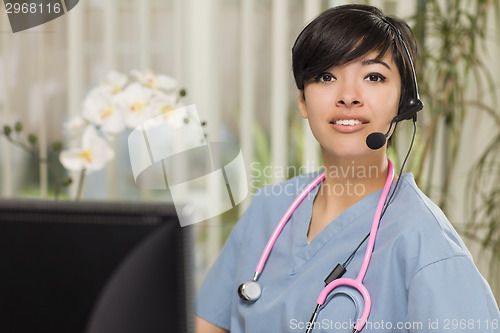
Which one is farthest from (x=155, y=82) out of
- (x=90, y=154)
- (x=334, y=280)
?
(x=334, y=280)

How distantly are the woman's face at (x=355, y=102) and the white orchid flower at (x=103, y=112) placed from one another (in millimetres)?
522

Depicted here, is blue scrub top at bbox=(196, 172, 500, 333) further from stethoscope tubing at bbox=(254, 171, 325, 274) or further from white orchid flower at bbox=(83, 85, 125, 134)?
white orchid flower at bbox=(83, 85, 125, 134)

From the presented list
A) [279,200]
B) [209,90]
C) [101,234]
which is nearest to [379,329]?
[279,200]

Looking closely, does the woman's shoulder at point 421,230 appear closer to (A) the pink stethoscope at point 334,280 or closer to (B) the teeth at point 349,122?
(A) the pink stethoscope at point 334,280

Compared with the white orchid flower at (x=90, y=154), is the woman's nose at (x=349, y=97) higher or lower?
higher

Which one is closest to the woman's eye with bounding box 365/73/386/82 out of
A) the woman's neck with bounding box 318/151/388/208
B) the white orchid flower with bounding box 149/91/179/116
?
the woman's neck with bounding box 318/151/388/208

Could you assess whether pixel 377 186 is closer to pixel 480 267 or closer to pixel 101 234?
pixel 101 234

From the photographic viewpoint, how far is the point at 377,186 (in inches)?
44.4

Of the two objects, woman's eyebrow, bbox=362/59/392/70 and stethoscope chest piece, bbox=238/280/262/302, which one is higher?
woman's eyebrow, bbox=362/59/392/70

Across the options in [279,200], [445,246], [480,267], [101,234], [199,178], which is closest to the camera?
[101,234]

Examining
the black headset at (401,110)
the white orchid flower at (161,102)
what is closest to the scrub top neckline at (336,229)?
the black headset at (401,110)

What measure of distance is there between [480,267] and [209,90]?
3.66 feet

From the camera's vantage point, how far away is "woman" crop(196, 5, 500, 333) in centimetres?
92

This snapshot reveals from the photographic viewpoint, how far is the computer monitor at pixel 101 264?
553 mm
